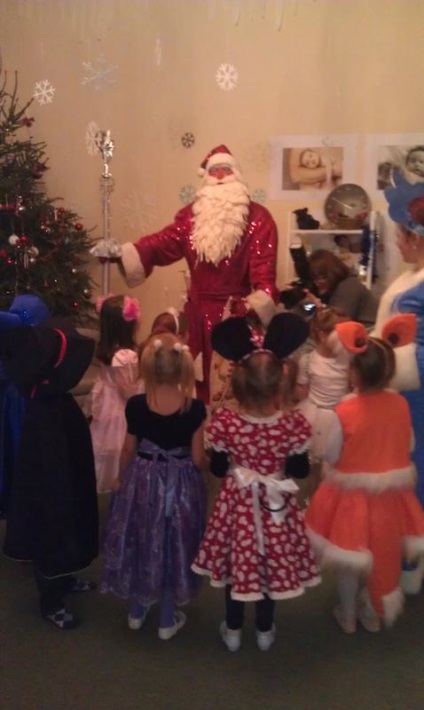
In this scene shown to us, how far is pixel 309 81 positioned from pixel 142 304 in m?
2.03

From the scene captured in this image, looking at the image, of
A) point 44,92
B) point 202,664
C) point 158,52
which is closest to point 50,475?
point 202,664

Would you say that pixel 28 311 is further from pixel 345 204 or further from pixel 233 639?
pixel 345 204

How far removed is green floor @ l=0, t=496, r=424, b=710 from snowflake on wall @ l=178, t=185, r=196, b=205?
311cm

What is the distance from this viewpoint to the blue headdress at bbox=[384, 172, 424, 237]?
2.53 meters

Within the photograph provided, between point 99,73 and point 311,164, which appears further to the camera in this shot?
point 99,73

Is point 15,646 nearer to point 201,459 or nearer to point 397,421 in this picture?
point 201,459

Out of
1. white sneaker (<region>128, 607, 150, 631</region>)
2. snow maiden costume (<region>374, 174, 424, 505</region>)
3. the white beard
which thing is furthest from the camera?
the white beard

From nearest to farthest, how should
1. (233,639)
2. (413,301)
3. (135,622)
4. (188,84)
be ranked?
1. (233,639)
2. (135,622)
3. (413,301)
4. (188,84)

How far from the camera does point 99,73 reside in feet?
15.6

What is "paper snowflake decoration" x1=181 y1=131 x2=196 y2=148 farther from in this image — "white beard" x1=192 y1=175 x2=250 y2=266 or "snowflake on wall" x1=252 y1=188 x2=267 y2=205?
"white beard" x1=192 y1=175 x2=250 y2=266

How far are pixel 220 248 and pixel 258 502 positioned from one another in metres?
1.81

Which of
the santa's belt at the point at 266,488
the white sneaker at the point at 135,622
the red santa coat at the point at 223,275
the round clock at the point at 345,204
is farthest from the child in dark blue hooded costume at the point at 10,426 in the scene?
the round clock at the point at 345,204

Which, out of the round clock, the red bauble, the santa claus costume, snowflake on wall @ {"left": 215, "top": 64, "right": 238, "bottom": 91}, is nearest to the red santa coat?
the santa claus costume

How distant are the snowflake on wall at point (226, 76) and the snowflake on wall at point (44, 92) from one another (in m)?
1.29
